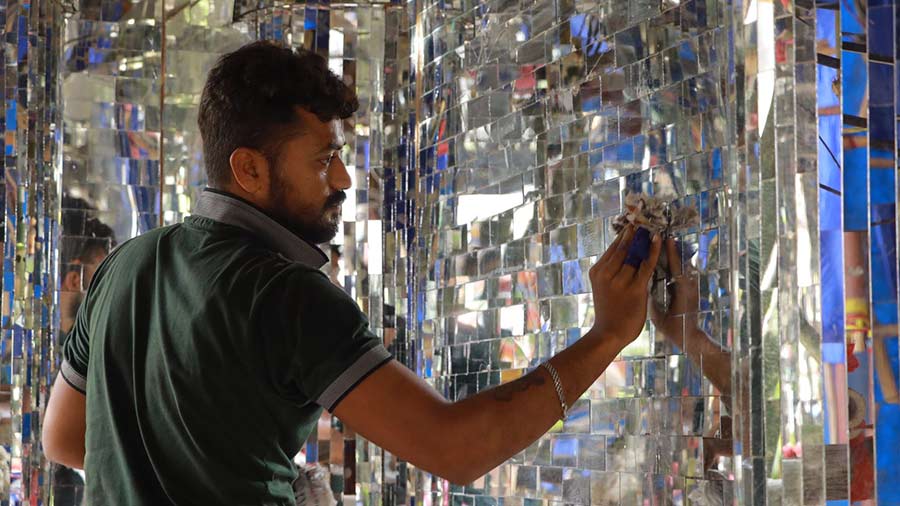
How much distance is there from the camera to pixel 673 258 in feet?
5.03

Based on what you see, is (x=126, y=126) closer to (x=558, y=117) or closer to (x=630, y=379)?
(x=558, y=117)

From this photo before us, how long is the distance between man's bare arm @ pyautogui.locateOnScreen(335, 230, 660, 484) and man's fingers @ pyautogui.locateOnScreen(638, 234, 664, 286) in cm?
13

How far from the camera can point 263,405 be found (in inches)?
56.4

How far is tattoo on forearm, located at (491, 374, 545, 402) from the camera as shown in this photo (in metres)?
1.41

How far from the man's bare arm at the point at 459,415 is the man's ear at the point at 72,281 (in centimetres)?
111

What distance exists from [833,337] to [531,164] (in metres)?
0.70

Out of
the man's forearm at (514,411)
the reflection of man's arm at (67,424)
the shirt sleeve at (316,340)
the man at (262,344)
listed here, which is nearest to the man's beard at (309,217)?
the man at (262,344)

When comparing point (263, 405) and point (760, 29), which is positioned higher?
point (760, 29)

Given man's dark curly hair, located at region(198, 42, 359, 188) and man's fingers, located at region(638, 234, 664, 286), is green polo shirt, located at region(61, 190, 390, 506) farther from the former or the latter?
man's fingers, located at region(638, 234, 664, 286)

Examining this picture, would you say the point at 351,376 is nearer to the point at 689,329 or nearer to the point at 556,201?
the point at 689,329

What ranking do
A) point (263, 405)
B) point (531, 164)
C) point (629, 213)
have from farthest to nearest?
point (531, 164) → point (629, 213) → point (263, 405)

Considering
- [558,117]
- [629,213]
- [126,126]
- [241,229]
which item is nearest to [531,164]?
[558,117]

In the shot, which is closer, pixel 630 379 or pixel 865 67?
pixel 865 67

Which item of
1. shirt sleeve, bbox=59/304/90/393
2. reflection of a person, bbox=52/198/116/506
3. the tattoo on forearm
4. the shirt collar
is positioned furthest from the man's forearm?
reflection of a person, bbox=52/198/116/506
